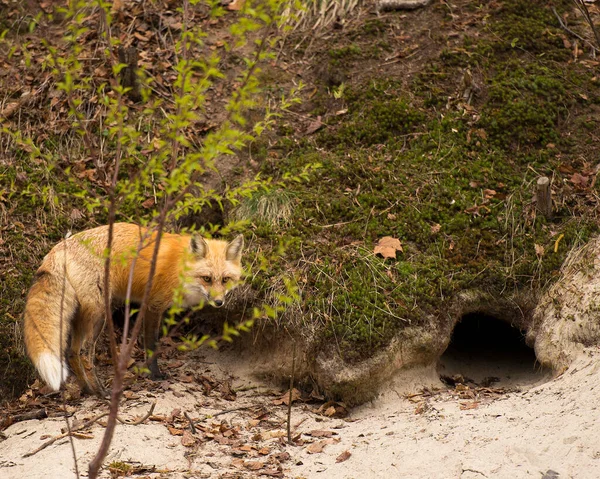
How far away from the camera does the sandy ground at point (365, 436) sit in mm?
5039

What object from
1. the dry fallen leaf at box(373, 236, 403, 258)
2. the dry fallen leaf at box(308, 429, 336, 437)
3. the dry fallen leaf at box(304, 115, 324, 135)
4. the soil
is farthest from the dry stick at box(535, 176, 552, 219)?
the dry fallen leaf at box(308, 429, 336, 437)

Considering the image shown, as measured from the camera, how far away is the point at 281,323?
23.4 feet

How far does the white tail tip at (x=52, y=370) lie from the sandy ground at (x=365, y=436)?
0.60m

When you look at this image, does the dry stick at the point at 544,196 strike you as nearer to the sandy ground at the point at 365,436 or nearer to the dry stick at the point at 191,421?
the sandy ground at the point at 365,436

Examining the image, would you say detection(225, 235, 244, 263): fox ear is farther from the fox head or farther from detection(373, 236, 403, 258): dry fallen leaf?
detection(373, 236, 403, 258): dry fallen leaf

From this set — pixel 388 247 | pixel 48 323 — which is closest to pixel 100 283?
pixel 48 323

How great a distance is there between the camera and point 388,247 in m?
7.51

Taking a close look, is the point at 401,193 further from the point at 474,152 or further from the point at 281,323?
the point at 281,323

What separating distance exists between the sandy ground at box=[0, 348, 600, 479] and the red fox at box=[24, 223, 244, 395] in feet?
2.00

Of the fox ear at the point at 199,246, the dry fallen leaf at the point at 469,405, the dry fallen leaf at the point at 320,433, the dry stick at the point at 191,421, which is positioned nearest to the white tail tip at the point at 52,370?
the dry stick at the point at 191,421

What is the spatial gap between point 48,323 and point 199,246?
1.54 meters

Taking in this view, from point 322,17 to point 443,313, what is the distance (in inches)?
204

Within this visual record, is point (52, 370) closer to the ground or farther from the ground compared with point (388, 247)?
closer to the ground

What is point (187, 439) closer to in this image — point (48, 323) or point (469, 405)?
point (48, 323)
